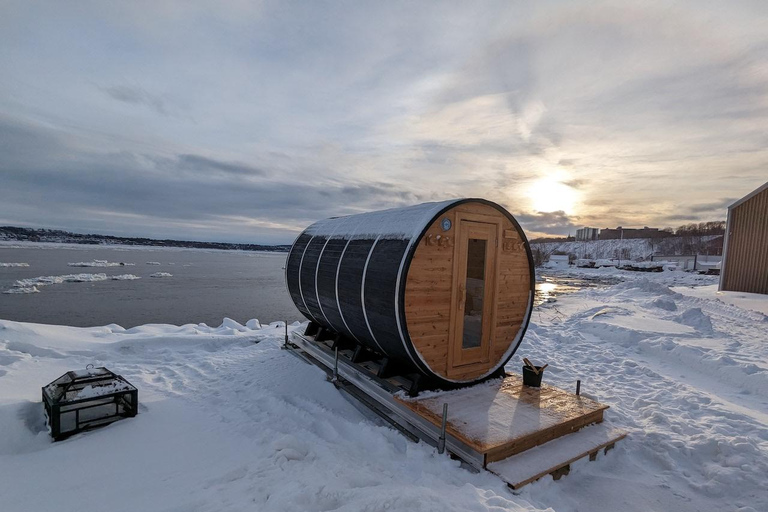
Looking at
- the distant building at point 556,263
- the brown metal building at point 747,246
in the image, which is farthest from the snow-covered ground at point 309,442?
the distant building at point 556,263

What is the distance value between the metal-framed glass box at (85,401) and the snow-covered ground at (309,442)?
0.70 feet

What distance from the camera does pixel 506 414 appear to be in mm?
5418

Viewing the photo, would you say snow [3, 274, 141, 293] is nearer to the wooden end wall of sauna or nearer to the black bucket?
the wooden end wall of sauna

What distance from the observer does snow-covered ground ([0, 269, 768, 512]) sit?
3807 mm

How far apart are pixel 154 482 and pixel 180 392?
3.01 metres

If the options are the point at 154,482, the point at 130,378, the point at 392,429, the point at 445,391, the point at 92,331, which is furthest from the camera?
the point at 92,331

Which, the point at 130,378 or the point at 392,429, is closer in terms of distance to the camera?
the point at 392,429

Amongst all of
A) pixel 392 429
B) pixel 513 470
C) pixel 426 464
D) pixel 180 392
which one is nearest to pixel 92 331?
pixel 180 392

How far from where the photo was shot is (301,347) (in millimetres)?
9047

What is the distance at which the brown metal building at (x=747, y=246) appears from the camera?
1741cm

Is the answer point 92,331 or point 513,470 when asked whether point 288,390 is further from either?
point 92,331

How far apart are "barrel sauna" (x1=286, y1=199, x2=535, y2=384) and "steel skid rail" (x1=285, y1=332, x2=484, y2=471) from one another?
0.54 meters

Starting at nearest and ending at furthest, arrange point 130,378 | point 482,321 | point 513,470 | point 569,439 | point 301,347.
→ point 513,470, point 569,439, point 482,321, point 130,378, point 301,347

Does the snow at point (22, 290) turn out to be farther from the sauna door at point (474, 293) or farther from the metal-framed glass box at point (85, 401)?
the sauna door at point (474, 293)
